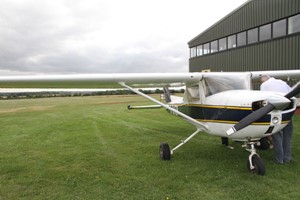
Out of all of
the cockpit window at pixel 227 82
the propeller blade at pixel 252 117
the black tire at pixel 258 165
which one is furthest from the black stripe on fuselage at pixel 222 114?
the black tire at pixel 258 165

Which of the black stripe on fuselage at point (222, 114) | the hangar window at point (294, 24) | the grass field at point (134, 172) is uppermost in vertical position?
the hangar window at point (294, 24)

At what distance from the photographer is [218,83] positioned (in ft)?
19.4

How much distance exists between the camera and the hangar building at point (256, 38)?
13.5 meters

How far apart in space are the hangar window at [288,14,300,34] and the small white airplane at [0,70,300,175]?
7.52 m

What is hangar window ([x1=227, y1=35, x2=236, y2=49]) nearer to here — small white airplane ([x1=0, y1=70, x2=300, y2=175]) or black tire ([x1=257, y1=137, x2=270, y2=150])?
small white airplane ([x1=0, y1=70, x2=300, y2=175])

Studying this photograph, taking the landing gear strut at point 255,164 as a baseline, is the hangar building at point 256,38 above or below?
above

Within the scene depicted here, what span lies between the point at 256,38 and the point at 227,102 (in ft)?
41.7

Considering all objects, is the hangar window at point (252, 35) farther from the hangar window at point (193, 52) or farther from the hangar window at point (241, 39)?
the hangar window at point (193, 52)

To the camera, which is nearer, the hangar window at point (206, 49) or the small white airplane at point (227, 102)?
the small white airplane at point (227, 102)

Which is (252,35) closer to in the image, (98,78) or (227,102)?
(227,102)

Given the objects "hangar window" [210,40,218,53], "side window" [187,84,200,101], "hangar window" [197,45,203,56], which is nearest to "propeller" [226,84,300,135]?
"side window" [187,84,200,101]

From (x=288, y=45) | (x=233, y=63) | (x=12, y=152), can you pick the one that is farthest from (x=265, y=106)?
(x=233, y=63)

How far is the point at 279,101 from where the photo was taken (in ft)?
14.5

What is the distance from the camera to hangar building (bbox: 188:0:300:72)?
13516 millimetres
